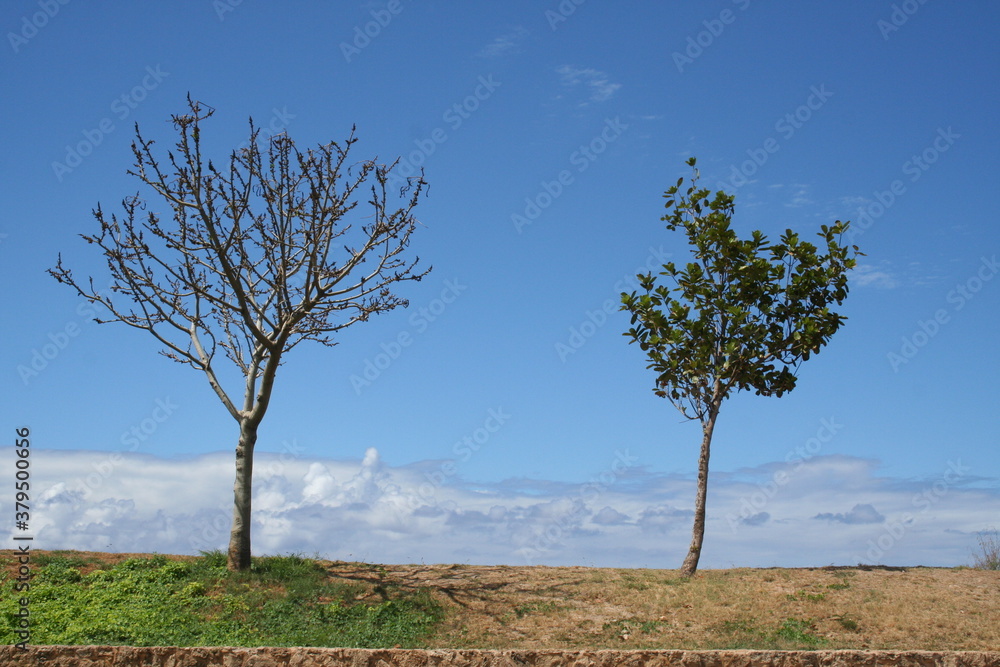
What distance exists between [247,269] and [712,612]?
12.6 metres

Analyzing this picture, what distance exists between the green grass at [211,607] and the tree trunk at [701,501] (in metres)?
6.14

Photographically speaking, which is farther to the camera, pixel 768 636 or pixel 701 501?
pixel 701 501

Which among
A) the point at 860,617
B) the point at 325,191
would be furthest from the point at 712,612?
the point at 325,191

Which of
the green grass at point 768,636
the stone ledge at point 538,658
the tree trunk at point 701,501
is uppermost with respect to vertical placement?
the tree trunk at point 701,501

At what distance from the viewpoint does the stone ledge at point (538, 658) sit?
9391mm

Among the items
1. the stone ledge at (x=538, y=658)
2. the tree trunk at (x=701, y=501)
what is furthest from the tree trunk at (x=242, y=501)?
the tree trunk at (x=701, y=501)

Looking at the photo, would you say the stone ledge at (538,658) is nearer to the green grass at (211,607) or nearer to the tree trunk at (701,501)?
the green grass at (211,607)

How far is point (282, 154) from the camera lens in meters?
18.0

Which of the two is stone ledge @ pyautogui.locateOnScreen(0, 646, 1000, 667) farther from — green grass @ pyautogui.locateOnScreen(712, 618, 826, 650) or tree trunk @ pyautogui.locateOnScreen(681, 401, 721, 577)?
tree trunk @ pyautogui.locateOnScreen(681, 401, 721, 577)

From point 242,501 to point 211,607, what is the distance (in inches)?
111

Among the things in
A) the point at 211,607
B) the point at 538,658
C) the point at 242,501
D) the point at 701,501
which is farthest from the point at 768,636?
the point at 242,501

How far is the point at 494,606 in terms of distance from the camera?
16.1 metres

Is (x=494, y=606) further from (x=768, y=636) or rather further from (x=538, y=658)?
(x=538, y=658)

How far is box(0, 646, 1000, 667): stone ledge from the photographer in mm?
9391
